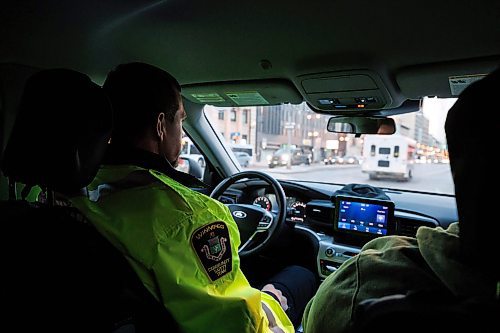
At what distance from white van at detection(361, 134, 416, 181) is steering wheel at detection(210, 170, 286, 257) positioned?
1.07 m

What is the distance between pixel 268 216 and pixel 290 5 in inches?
60.8

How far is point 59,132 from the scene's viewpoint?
1.18 m

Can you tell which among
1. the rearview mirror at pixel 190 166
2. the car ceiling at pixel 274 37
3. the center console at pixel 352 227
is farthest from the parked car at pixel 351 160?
the rearview mirror at pixel 190 166

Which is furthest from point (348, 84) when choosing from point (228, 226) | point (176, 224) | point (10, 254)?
point (10, 254)

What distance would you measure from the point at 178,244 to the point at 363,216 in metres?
2.05

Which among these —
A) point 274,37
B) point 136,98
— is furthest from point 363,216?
point 136,98

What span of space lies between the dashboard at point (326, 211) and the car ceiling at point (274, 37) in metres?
0.87

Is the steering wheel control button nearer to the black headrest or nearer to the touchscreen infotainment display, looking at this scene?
the touchscreen infotainment display

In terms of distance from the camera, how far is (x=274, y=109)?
3740 millimetres

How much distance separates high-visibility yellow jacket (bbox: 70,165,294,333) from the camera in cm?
118

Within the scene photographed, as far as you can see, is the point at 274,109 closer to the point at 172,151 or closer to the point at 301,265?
the point at 301,265

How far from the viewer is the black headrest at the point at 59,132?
1.18m

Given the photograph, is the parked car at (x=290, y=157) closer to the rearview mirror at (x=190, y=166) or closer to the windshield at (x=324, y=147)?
the windshield at (x=324, y=147)

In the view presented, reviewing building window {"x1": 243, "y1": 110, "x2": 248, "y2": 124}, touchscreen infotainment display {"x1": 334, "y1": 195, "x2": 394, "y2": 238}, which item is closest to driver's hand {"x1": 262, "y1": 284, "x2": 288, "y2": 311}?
touchscreen infotainment display {"x1": 334, "y1": 195, "x2": 394, "y2": 238}
